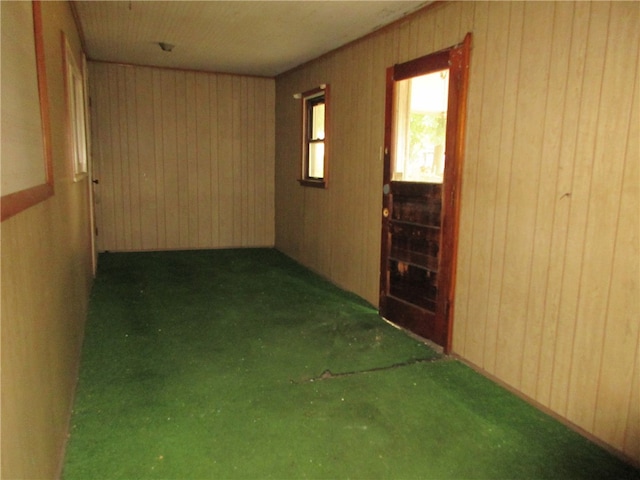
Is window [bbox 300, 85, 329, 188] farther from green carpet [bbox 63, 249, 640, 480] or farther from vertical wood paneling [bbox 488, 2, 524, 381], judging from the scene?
vertical wood paneling [bbox 488, 2, 524, 381]

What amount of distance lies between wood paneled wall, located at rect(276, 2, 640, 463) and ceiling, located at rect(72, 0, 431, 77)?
0.55m

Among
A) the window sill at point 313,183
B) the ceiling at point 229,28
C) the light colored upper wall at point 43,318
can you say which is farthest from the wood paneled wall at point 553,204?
the light colored upper wall at point 43,318

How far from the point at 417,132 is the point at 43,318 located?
3.21 meters

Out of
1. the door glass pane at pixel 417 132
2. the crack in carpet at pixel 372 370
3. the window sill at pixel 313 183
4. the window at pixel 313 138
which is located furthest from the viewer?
the window at pixel 313 138

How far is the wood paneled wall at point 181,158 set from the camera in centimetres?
649

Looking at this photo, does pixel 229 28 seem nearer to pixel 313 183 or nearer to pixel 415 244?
pixel 313 183

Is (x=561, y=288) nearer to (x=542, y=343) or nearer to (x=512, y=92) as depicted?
(x=542, y=343)

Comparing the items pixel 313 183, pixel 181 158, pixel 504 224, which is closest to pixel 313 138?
pixel 313 183

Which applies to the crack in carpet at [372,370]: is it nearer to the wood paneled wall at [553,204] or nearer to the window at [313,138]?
the wood paneled wall at [553,204]

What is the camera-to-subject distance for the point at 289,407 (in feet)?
8.59

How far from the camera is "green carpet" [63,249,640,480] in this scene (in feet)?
7.01

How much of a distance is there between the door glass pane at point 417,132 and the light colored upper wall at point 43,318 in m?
2.52

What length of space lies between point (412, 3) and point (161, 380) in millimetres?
3187

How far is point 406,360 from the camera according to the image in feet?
10.8
